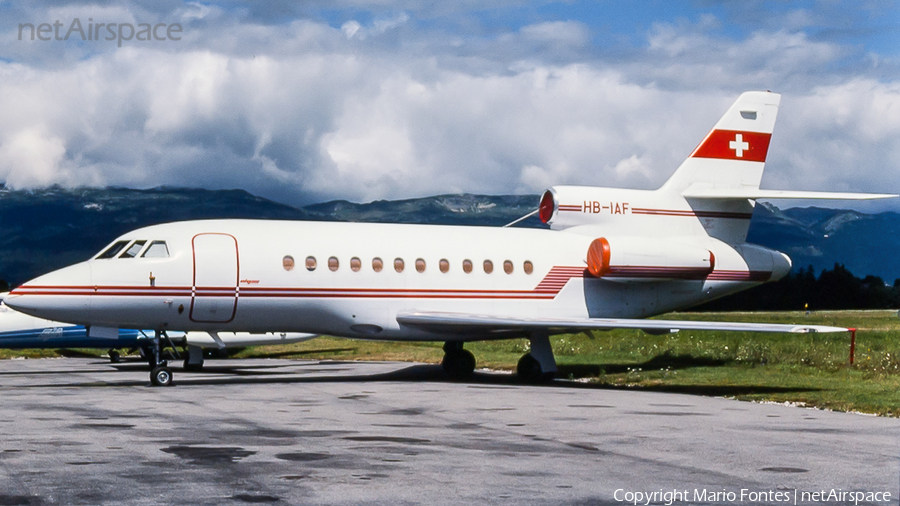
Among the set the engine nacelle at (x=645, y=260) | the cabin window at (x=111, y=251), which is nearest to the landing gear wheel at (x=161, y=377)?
the cabin window at (x=111, y=251)

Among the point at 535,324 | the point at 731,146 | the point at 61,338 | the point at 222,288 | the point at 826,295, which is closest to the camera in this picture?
the point at 222,288

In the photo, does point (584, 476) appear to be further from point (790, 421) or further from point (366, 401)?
point (366, 401)

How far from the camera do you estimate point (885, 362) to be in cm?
2500

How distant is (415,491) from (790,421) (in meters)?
8.36

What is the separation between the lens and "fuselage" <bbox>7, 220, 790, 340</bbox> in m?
21.6

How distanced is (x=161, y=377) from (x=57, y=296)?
2658 millimetres

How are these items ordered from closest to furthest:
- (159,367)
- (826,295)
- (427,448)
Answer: (427,448)
(159,367)
(826,295)

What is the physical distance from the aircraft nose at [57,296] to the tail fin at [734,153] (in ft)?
49.8

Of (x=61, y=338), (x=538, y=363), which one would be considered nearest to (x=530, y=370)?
(x=538, y=363)

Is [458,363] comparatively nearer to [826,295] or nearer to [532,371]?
[532,371]

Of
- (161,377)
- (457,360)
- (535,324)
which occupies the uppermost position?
(535,324)

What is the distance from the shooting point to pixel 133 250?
72.8ft

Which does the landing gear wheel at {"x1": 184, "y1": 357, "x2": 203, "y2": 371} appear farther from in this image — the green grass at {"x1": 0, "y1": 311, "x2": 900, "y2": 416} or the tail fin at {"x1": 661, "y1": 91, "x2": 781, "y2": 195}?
the tail fin at {"x1": 661, "y1": 91, "x2": 781, "y2": 195}

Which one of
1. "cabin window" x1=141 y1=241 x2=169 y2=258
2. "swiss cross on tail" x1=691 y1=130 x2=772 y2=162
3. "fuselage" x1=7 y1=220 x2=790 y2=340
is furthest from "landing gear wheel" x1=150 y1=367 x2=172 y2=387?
"swiss cross on tail" x1=691 y1=130 x2=772 y2=162
